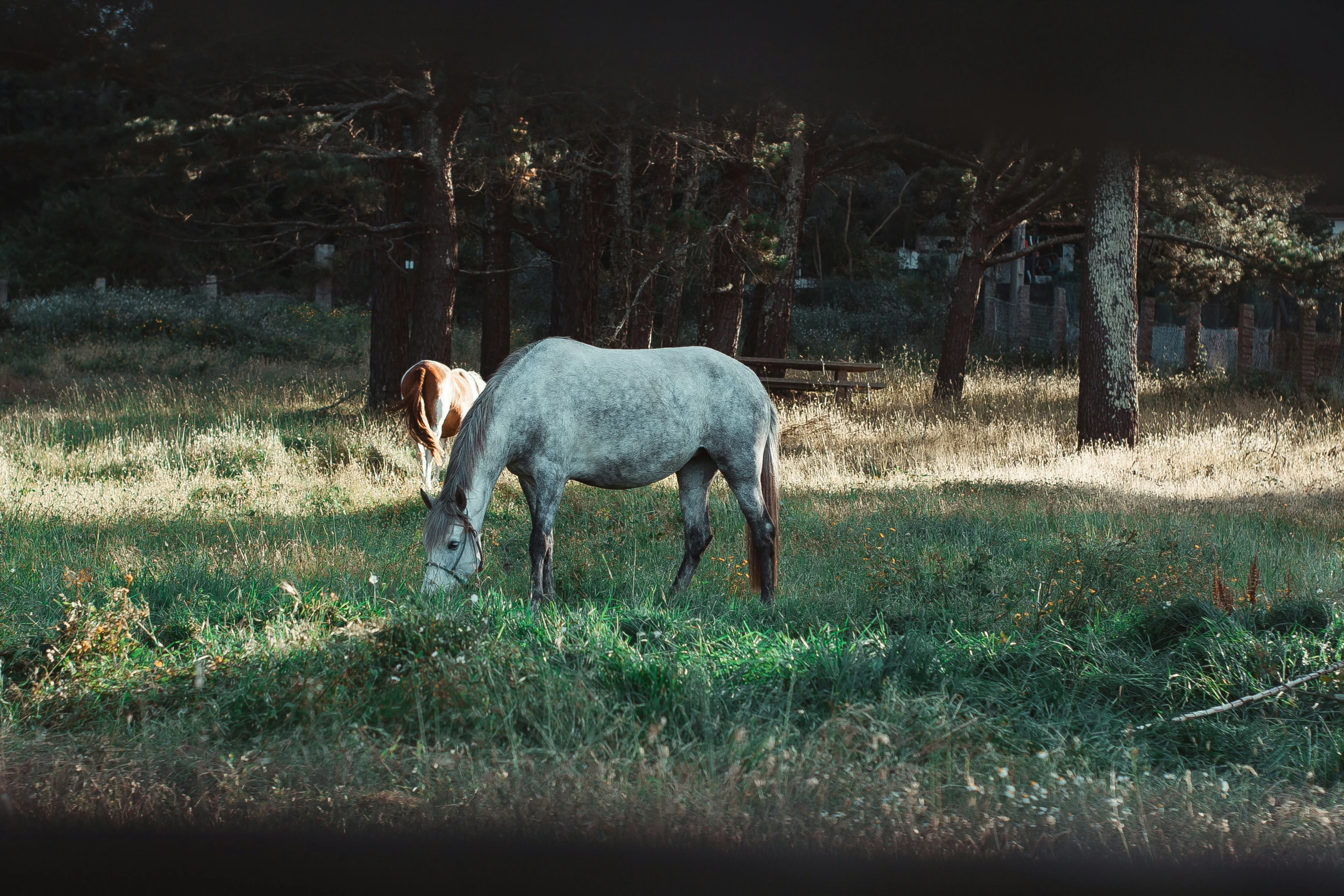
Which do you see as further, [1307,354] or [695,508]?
[1307,354]

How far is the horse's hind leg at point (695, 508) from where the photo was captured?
6.23m

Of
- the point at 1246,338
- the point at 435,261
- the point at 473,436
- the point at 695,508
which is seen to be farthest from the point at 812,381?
the point at 473,436

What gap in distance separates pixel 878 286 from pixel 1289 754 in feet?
100

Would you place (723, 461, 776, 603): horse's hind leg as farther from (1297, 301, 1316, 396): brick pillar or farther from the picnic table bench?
(1297, 301, 1316, 396): brick pillar

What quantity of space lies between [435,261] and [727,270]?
161 inches

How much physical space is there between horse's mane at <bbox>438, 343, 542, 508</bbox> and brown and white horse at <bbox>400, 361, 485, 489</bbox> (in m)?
4.05

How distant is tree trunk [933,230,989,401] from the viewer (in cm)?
1806

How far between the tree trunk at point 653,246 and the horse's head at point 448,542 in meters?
8.37

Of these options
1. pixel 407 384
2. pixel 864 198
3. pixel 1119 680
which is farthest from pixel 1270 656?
pixel 864 198

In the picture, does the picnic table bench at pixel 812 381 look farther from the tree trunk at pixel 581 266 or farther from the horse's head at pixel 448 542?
the horse's head at pixel 448 542

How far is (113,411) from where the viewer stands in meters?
14.0

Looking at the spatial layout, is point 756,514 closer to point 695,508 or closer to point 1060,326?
point 695,508

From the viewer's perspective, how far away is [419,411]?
9898 millimetres

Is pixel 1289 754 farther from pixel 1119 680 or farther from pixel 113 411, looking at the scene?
pixel 113 411
